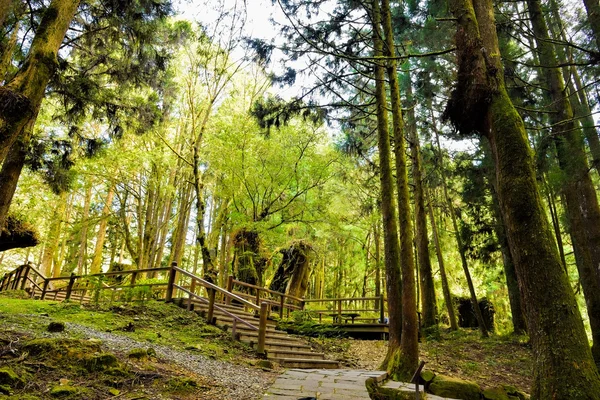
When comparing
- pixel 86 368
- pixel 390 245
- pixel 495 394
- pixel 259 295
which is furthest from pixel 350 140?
pixel 86 368

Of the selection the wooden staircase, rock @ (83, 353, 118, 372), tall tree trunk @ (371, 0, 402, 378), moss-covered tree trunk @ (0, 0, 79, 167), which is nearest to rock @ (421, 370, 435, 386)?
tall tree trunk @ (371, 0, 402, 378)

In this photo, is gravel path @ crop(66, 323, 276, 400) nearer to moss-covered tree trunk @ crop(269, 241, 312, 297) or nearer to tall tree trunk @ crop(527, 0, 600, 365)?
tall tree trunk @ crop(527, 0, 600, 365)

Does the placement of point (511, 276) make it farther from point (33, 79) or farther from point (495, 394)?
point (33, 79)

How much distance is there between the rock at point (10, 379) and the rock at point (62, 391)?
0.93 feet

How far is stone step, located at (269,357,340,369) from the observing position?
685 centimetres

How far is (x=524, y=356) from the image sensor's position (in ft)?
28.6

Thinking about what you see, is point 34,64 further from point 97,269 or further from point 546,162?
point 97,269

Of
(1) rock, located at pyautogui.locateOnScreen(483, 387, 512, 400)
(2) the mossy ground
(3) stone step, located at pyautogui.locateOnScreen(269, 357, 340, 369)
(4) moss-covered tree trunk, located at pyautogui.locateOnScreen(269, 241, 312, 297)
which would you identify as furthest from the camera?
(4) moss-covered tree trunk, located at pyautogui.locateOnScreen(269, 241, 312, 297)

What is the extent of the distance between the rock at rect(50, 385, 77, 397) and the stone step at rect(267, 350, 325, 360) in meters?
4.36

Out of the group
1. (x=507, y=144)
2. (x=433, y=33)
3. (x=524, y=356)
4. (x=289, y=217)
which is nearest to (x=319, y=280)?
(x=289, y=217)

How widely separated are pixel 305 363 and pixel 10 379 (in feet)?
16.8

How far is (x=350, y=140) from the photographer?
9938 mm

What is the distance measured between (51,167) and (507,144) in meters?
8.57

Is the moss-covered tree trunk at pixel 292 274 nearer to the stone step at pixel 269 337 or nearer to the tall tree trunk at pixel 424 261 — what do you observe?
the tall tree trunk at pixel 424 261
